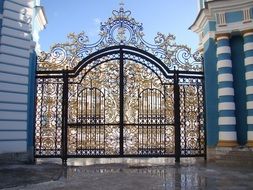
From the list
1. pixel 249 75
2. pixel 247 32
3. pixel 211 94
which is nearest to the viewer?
pixel 249 75

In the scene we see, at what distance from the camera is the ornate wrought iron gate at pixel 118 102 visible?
914 centimetres

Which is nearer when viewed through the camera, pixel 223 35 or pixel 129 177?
pixel 129 177

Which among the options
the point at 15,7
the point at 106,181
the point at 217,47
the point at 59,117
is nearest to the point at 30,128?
the point at 59,117

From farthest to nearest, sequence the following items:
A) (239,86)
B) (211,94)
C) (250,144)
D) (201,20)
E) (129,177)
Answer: (201,20) < (211,94) < (239,86) < (250,144) < (129,177)

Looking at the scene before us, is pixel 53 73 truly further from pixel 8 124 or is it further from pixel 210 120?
pixel 210 120

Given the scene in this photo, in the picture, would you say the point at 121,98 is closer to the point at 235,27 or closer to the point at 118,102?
the point at 118,102

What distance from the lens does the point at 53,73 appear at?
9.34 metres

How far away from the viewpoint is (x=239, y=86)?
29.6 ft

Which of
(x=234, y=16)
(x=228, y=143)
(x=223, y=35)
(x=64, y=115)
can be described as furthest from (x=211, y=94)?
(x=64, y=115)

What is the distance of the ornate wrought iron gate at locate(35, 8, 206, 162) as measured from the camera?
9.14 metres

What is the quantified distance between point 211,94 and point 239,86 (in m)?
0.74

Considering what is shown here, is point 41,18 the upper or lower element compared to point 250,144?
upper

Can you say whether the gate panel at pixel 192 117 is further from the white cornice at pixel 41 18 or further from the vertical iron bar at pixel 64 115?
the white cornice at pixel 41 18

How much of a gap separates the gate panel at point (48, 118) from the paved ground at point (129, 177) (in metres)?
1.30
